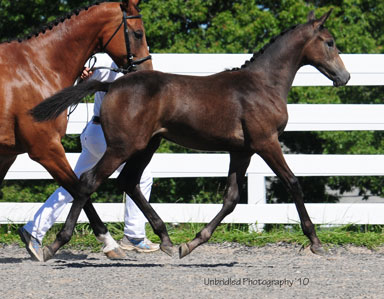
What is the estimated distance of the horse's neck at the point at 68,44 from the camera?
18.5 feet

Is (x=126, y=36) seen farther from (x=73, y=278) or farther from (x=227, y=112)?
(x=73, y=278)

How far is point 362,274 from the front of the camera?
202 inches

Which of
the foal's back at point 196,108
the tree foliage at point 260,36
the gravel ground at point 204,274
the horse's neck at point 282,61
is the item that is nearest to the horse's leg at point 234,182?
the foal's back at point 196,108

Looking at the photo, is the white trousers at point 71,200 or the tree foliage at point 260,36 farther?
the tree foliage at point 260,36

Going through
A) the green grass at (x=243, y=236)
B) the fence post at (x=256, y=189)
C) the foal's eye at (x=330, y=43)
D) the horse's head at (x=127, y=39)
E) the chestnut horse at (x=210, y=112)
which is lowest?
the green grass at (x=243, y=236)

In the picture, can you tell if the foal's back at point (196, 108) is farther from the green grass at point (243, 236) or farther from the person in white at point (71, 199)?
the green grass at point (243, 236)

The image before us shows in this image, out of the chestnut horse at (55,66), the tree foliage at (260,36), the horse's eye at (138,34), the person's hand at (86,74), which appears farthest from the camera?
the tree foliage at (260,36)

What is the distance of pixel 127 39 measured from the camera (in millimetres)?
5711

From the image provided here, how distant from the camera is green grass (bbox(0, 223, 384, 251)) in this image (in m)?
6.66

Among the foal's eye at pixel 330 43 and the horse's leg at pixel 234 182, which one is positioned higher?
the foal's eye at pixel 330 43

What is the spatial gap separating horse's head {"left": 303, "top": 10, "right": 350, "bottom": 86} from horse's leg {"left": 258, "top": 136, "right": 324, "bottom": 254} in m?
0.81

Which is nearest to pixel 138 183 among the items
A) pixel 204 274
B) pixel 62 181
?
pixel 62 181

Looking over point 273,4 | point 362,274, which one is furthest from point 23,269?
point 273,4

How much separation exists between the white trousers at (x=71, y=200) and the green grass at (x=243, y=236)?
1.47 ft
